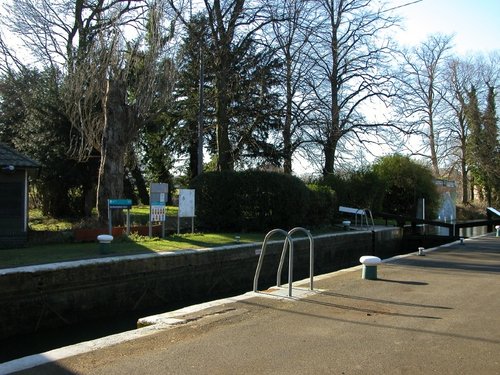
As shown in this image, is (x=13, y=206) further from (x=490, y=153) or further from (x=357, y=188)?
(x=490, y=153)

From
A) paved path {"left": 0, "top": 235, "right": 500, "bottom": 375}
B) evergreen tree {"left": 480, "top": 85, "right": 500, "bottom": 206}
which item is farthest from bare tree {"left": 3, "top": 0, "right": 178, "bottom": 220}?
evergreen tree {"left": 480, "top": 85, "right": 500, "bottom": 206}

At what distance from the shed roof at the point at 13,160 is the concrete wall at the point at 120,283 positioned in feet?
20.0

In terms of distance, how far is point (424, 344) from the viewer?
19.2 feet

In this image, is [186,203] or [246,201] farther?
[246,201]

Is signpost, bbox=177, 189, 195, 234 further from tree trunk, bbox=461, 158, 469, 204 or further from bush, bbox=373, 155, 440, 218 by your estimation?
tree trunk, bbox=461, 158, 469, 204

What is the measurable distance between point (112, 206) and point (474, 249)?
11.5m

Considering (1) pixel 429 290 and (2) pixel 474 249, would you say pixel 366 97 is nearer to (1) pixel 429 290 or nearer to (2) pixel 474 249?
(2) pixel 474 249

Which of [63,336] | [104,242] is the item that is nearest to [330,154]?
[104,242]

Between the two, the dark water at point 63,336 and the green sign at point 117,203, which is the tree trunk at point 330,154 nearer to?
the green sign at point 117,203

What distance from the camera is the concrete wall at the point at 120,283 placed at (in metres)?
9.59

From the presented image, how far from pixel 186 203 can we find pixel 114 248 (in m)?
4.60

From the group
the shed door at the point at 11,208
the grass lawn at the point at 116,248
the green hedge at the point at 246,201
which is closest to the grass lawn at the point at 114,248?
the grass lawn at the point at 116,248

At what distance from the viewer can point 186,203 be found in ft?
58.4

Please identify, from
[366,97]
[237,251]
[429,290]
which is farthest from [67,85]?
[366,97]
